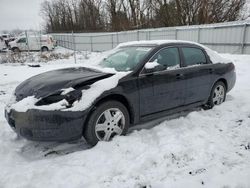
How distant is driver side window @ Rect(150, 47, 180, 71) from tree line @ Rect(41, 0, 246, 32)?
17.6 meters

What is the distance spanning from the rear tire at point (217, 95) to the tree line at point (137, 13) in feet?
54.9

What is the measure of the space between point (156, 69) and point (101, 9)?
39.5 meters

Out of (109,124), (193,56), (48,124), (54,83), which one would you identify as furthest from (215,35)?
(48,124)

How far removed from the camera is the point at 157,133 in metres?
3.79

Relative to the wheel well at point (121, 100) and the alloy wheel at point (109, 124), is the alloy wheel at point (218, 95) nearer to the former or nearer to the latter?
the wheel well at point (121, 100)

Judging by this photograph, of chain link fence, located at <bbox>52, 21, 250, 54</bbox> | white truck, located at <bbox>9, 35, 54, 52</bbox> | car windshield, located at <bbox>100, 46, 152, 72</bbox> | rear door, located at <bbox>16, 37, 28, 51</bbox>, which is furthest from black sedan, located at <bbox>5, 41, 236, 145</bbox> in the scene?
rear door, located at <bbox>16, 37, 28, 51</bbox>

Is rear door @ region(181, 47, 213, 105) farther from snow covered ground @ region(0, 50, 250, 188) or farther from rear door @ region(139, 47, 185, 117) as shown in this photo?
snow covered ground @ region(0, 50, 250, 188)

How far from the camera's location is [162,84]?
157 inches

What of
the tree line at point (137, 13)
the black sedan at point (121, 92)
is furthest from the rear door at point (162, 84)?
the tree line at point (137, 13)

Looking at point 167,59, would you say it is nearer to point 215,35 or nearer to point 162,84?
point 162,84

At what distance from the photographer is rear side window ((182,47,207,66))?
4.50 metres

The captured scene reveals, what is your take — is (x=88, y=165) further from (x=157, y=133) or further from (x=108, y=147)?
(x=157, y=133)

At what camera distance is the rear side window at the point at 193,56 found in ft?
14.8

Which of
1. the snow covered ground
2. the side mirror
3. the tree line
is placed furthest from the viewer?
the tree line
